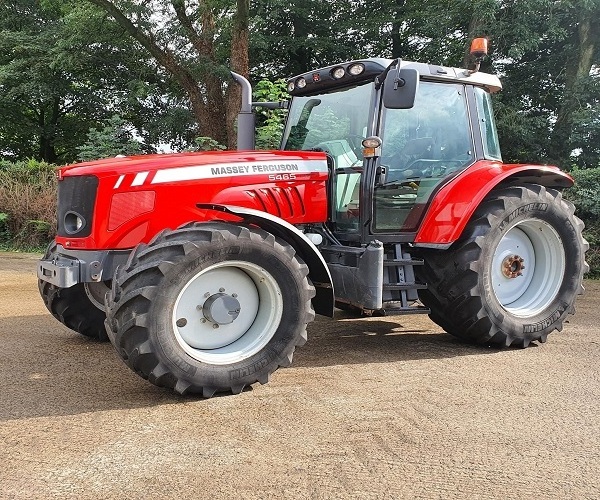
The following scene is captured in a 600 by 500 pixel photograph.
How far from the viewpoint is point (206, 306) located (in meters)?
3.67

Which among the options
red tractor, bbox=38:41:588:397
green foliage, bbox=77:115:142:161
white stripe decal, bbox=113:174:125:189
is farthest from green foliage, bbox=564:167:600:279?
green foliage, bbox=77:115:142:161

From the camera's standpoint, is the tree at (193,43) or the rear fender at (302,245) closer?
the rear fender at (302,245)

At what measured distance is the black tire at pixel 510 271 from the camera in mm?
4512

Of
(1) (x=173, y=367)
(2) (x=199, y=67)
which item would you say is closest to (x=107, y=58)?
(2) (x=199, y=67)

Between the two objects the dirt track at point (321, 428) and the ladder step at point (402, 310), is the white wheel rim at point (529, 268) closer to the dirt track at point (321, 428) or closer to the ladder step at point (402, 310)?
the dirt track at point (321, 428)

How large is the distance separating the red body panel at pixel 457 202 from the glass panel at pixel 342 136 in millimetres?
569

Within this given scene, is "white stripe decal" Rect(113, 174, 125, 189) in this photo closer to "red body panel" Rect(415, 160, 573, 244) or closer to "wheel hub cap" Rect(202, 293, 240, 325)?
"wheel hub cap" Rect(202, 293, 240, 325)

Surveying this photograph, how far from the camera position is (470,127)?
16.1 ft

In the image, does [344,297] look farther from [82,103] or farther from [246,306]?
[82,103]

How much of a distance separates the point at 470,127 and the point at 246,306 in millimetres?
2436

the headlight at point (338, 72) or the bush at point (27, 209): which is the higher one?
the headlight at point (338, 72)

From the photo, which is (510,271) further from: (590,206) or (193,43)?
(193,43)

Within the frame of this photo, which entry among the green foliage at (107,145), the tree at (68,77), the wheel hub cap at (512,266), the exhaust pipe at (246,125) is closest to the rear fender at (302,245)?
the exhaust pipe at (246,125)

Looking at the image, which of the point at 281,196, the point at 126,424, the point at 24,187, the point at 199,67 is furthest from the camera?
the point at 199,67
